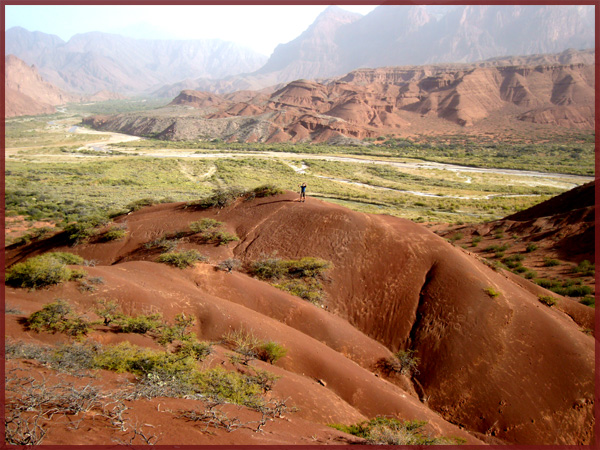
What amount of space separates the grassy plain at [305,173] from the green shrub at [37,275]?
60.1ft

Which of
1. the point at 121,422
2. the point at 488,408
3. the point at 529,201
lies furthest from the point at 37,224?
Result: the point at 529,201

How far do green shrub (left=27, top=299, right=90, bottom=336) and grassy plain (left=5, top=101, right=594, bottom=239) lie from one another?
68.6ft

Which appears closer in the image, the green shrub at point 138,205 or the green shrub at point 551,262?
the green shrub at point 138,205

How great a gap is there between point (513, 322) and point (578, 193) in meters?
26.7

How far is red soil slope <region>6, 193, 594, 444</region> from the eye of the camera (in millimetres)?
10781

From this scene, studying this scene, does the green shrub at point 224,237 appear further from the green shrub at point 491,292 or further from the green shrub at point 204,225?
the green shrub at point 491,292

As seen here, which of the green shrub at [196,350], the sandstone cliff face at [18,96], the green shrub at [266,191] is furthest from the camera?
the sandstone cliff face at [18,96]

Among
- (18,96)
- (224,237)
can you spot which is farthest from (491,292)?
(18,96)

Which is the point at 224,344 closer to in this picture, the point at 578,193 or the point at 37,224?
the point at 37,224

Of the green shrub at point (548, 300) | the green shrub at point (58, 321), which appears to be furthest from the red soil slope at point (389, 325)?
the green shrub at point (548, 300)

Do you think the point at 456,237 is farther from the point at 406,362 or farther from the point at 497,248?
the point at 406,362

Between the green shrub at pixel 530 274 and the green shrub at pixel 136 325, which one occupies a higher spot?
the green shrub at pixel 136 325

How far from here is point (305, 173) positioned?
67000 millimetres

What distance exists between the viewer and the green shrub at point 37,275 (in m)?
11.1
